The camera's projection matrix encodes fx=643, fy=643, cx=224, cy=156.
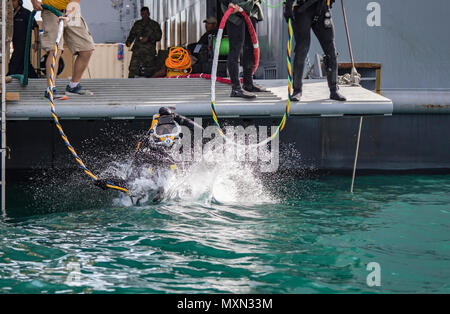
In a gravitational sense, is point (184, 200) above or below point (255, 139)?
below

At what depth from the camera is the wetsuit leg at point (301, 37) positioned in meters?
7.01

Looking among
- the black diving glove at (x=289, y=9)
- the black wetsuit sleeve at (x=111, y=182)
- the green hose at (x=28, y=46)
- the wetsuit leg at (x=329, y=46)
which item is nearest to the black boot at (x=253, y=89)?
the wetsuit leg at (x=329, y=46)

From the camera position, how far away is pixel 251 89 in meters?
7.69

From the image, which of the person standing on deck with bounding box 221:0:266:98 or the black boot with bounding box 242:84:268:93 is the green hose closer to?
the person standing on deck with bounding box 221:0:266:98

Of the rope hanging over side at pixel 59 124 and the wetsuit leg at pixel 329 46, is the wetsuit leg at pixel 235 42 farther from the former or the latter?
the rope hanging over side at pixel 59 124

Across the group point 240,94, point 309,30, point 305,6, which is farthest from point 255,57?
point 305,6

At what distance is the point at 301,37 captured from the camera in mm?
7098

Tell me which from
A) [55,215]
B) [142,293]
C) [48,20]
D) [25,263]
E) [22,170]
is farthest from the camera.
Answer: [22,170]

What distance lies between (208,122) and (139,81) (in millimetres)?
1183

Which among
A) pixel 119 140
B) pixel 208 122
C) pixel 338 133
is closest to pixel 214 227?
pixel 208 122

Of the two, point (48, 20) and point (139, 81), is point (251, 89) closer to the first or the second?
point (139, 81)

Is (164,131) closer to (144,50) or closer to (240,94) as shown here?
(240,94)

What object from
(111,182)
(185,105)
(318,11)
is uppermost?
(318,11)

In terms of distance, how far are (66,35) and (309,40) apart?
278cm
